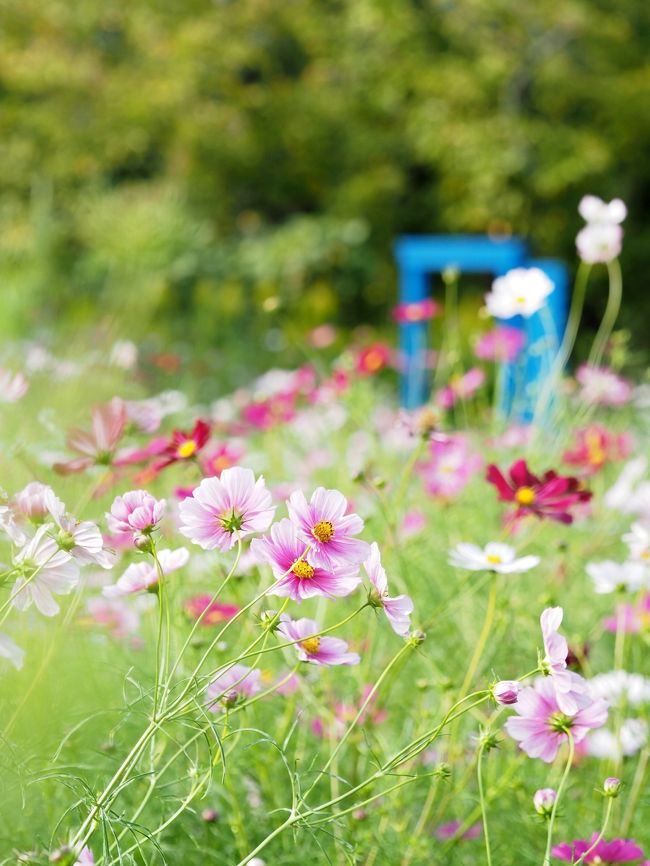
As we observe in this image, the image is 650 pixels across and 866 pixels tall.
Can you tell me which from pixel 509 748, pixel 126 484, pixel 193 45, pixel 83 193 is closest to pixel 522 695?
pixel 509 748

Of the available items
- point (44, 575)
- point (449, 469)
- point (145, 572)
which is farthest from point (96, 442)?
point (449, 469)

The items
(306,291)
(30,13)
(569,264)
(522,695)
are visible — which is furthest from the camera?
(569,264)

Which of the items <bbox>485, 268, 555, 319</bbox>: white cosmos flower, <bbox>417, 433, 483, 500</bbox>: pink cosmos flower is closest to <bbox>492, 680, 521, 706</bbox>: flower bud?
<bbox>485, 268, 555, 319</bbox>: white cosmos flower

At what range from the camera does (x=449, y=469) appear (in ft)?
5.82

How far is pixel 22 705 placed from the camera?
0.82 m

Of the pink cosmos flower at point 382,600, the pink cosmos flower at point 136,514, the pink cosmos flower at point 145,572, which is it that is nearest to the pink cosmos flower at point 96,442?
the pink cosmos flower at point 145,572

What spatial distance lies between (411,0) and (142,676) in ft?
25.1

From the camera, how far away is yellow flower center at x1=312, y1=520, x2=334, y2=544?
71 centimetres

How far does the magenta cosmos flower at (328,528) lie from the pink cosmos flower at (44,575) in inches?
6.0

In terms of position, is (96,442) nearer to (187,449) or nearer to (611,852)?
(187,449)

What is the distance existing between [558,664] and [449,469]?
1.05 metres

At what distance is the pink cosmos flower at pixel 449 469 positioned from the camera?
1717 millimetres

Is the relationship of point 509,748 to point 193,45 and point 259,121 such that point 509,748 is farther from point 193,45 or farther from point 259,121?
point 259,121

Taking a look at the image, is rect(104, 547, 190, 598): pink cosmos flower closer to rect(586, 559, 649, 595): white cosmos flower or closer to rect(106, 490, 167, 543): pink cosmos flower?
rect(106, 490, 167, 543): pink cosmos flower
